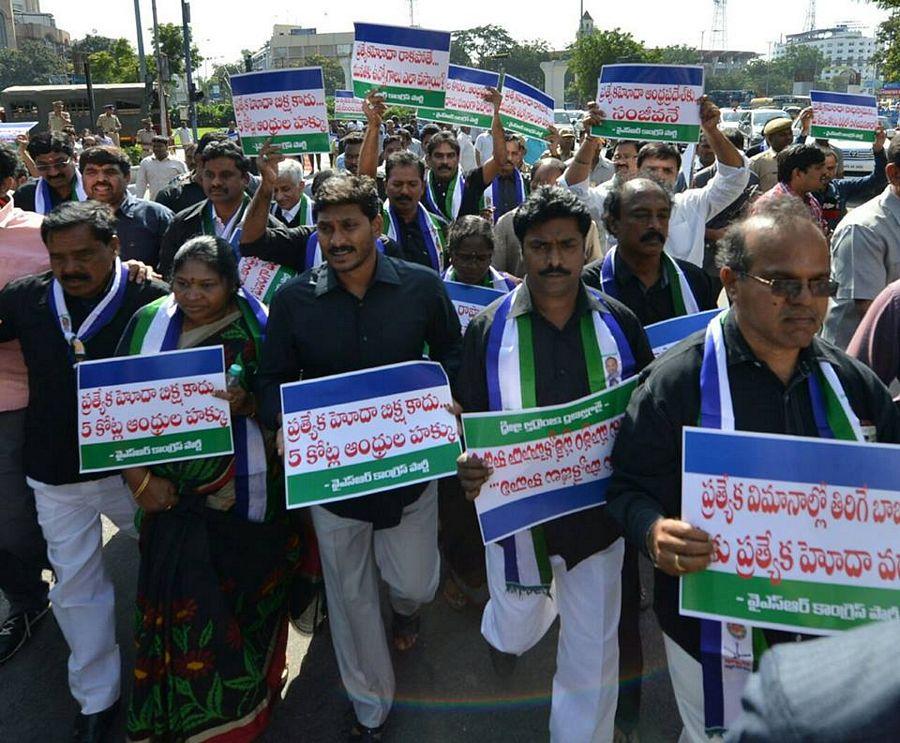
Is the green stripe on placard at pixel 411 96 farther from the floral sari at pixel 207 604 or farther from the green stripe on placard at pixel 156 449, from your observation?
the green stripe on placard at pixel 156 449

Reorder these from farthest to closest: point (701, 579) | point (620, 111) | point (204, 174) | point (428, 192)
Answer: point (428, 192) → point (620, 111) → point (204, 174) → point (701, 579)

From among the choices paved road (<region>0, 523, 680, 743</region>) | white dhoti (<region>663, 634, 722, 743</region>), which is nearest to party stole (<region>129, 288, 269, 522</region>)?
paved road (<region>0, 523, 680, 743</region>)

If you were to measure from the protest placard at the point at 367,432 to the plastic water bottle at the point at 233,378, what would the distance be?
0.35m

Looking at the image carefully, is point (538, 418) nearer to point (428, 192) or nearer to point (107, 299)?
point (107, 299)

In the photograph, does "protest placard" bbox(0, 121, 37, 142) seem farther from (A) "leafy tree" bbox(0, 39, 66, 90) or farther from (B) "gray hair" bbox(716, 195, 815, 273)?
(A) "leafy tree" bbox(0, 39, 66, 90)

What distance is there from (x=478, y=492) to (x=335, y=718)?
129cm

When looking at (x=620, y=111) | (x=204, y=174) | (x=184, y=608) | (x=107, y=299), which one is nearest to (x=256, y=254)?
(x=204, y=174)

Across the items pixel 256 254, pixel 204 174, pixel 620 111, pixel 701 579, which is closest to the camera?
pixel 701 579

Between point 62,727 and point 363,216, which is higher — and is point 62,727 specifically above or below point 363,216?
below

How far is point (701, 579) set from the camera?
6.29 ft

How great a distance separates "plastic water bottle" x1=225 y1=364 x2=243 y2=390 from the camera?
9.55 ft

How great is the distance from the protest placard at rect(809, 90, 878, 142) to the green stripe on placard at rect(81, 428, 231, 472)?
6.85m

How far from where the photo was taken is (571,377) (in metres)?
2.61

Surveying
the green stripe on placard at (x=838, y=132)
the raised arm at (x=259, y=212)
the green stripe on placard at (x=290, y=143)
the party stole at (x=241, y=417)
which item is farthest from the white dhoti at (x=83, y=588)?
the green stripe on placard at (x=838, y=132)
